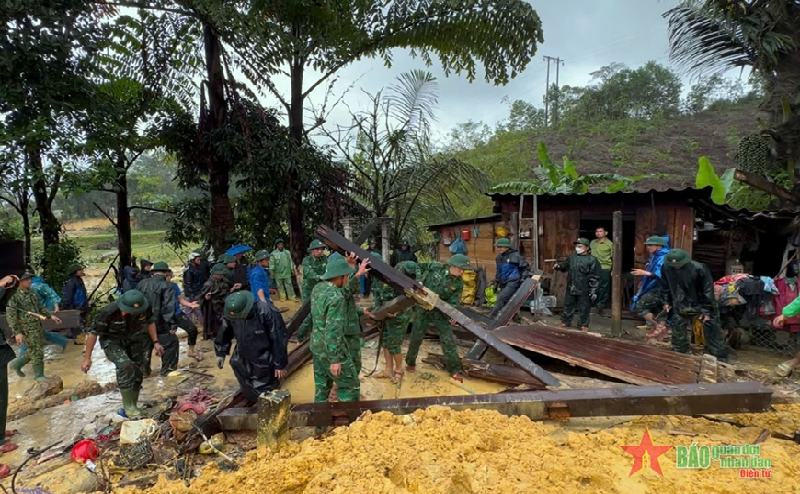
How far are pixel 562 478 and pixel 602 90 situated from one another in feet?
117

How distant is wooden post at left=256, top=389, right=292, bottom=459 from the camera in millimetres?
3359

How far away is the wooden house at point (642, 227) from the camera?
313 inches

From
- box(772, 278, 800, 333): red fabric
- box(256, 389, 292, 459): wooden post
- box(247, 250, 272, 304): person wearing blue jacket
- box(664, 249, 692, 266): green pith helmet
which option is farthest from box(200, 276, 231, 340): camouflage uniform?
box(772, 278, 800, 333): red fabric

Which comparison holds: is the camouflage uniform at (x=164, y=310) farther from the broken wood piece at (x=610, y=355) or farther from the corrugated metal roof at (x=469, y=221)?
the corrugated metal roof at (x=469, y=221)

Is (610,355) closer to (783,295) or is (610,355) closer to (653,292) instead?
(653,292)

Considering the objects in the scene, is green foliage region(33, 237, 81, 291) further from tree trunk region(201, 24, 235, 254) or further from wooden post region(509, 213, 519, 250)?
wooden post region(509, 213, 519, 250)

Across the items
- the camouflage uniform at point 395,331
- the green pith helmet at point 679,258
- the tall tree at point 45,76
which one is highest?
the tall tree at point 45,76

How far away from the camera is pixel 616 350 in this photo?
540 centimetres

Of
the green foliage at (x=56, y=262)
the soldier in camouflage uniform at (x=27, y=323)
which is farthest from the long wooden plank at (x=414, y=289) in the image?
the green foliage at (x=56, y=262)

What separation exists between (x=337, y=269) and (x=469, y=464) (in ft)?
6.94

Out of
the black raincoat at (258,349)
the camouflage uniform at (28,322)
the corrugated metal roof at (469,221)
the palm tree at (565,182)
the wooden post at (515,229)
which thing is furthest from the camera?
the corrugated metal roof at (469,221)

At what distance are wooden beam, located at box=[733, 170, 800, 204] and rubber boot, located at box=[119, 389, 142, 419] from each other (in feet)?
25.0

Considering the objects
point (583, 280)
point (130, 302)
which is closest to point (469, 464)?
point (130, 302)

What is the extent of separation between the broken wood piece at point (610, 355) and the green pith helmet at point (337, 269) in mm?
2676
